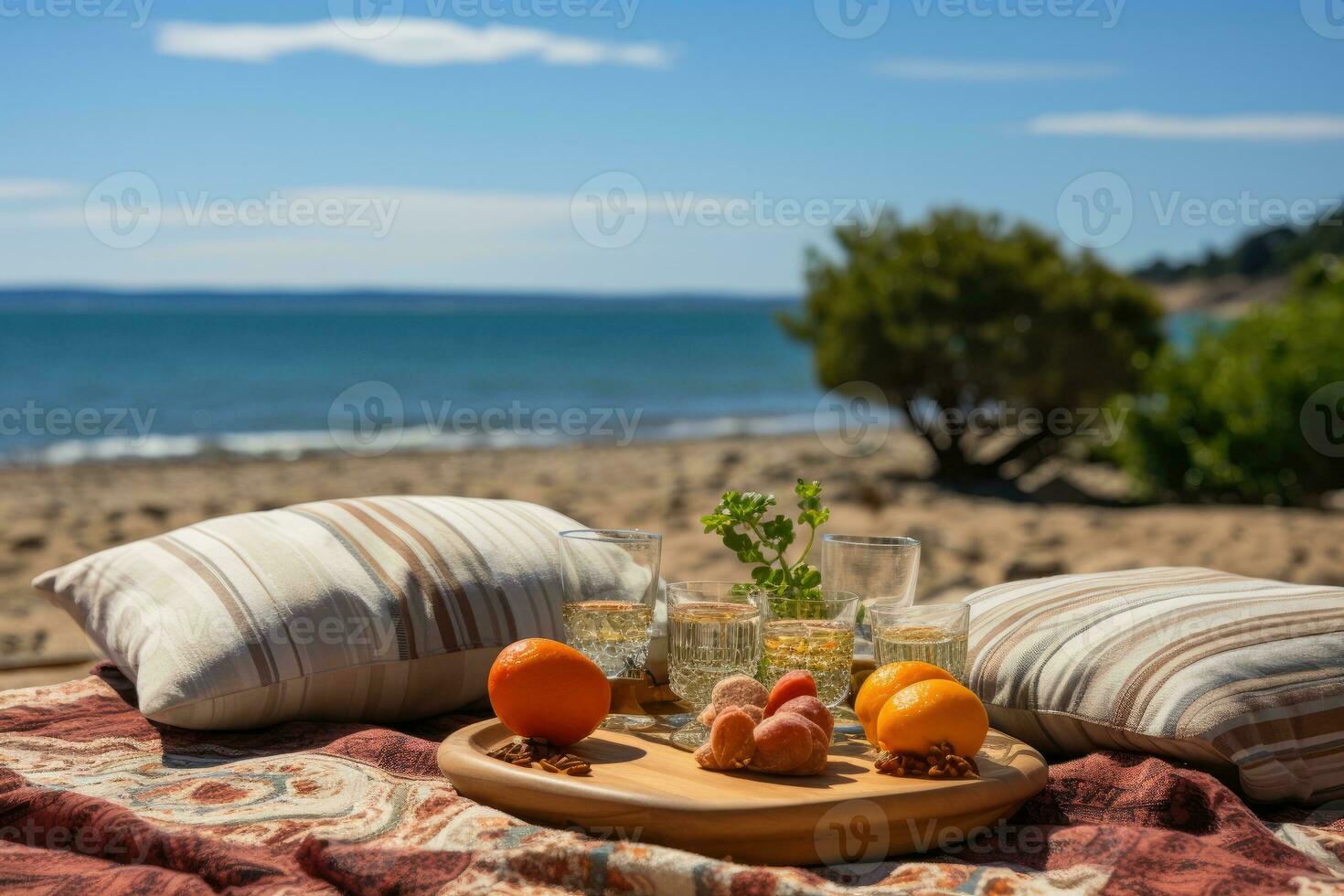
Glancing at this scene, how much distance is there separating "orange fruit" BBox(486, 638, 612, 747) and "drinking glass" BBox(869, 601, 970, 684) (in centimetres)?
57

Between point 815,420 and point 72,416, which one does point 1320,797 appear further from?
point 72,416

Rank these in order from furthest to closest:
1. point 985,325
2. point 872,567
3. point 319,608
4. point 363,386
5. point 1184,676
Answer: point 363,386 < point 985,325 < point 319,608 < point 872,567 < point 1184,676

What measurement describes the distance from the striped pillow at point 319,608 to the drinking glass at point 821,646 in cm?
84

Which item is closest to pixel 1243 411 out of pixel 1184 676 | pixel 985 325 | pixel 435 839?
pixel 985 325

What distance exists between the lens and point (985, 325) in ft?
34.2

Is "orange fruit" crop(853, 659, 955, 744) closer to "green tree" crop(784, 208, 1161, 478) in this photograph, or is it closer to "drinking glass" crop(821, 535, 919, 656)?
"drinking glass" crop(821, 535, 919, 656)

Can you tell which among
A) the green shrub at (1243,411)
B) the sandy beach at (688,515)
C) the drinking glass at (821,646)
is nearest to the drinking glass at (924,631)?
the drinking glass at (821,646)

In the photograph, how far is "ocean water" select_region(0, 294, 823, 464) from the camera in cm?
2027

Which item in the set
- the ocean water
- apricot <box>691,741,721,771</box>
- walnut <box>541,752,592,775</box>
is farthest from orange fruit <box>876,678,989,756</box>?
the ocean water

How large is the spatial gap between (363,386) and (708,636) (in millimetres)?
32129

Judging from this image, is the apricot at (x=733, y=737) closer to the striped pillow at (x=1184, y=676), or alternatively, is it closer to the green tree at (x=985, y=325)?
the striped pillow at (x=1184, y=676)

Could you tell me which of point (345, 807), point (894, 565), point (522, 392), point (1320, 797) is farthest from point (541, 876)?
point (522, 392)

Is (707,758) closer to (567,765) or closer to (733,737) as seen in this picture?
(733,737)

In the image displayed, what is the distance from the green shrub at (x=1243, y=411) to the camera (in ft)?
30.0
